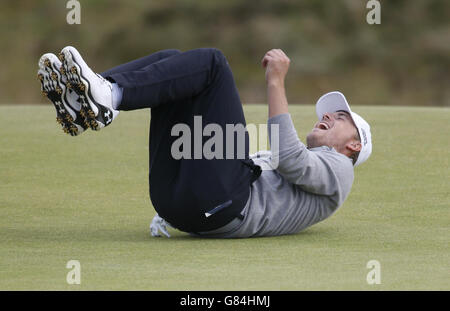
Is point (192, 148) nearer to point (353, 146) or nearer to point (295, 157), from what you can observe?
point (295, 157)

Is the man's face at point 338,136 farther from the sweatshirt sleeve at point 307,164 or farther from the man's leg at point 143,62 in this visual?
the man's leg at point 143,62

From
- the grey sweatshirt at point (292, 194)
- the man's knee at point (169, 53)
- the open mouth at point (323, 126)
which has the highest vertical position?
the man's knee at point (169, 53)

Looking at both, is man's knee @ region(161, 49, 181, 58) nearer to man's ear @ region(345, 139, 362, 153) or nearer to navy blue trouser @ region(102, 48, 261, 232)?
navy blue trouser @ region(102, 48, 261, 232)

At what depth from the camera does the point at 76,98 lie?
2.35m

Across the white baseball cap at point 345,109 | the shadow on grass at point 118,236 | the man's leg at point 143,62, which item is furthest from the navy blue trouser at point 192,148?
the white baseball cap at point 345,109

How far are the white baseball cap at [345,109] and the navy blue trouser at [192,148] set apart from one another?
35cm

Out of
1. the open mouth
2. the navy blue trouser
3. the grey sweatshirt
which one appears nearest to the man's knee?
the navy blue trouser

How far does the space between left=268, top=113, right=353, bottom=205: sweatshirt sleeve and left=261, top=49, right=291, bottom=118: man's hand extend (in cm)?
2

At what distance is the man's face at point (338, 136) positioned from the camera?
2693 millimetres

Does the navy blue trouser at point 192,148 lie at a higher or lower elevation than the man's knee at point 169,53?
lower

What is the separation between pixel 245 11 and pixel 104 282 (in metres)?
16.0

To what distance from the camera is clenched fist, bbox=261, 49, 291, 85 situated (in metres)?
2.47
